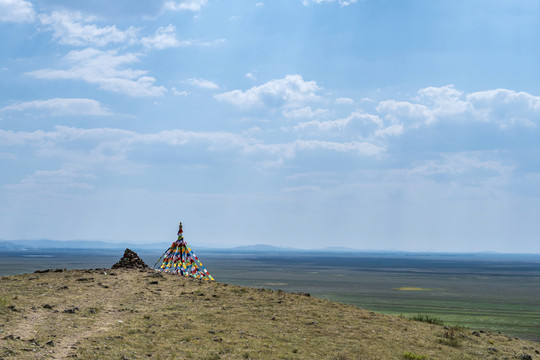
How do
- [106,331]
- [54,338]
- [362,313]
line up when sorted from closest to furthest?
[54,338] → [106,331] → [362,313]

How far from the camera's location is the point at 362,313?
3103cm

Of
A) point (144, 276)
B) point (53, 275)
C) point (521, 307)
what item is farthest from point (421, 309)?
point (53, 275)

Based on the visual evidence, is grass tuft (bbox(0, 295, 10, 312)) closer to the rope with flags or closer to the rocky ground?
the rocky ground

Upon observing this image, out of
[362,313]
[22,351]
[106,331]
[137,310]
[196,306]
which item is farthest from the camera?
[362,313]

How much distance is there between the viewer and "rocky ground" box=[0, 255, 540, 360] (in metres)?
20.1

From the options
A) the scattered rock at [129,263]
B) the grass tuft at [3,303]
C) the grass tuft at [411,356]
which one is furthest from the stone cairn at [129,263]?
the grass tuft at [411,356]

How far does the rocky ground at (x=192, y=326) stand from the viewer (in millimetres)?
20125

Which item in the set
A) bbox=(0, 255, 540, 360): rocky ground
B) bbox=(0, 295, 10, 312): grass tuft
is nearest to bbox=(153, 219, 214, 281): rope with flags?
bbox=(0, 255, 540, 360): rocky ground

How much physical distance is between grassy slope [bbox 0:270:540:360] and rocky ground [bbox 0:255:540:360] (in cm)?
5

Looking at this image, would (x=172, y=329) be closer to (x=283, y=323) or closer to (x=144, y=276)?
(x=283, y=323)

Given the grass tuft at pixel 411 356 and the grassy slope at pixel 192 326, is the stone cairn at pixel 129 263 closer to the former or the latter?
the grassy slope at pixel 192 326

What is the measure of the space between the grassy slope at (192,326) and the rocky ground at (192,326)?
49 millimetres

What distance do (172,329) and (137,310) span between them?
3628 millimetres

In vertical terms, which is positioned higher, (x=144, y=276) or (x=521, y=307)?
(x=144, y=276)
